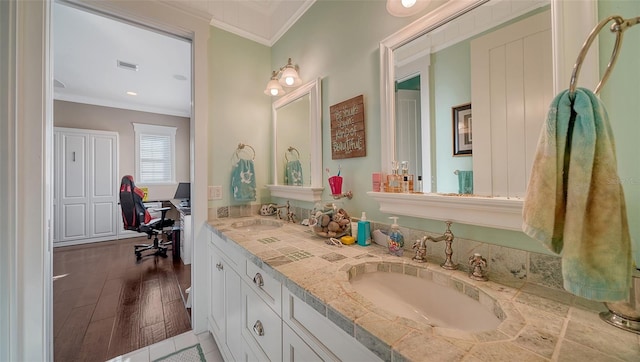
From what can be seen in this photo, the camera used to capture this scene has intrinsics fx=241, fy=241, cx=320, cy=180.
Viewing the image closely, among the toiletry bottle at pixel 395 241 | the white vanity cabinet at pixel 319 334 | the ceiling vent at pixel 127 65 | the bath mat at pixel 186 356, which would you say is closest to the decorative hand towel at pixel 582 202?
the white vanity cabinet at pixel 319 334

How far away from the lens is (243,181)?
207 centimetres

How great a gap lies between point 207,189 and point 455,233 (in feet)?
5.74

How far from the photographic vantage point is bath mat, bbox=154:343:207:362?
5.25ft

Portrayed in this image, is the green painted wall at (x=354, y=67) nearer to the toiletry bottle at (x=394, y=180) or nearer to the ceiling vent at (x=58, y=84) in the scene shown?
the toiletry bottle at (x=394, y=180)

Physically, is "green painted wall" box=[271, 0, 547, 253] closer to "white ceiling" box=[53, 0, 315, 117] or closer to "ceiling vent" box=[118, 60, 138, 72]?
"white ceiling" box=[53, 0, 315, 117]

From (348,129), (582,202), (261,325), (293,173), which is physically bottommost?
(261,325)

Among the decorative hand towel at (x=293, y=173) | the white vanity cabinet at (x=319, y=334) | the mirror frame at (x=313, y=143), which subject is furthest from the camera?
the decorative hand towel at (x=293, y=173)

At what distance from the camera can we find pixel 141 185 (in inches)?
190

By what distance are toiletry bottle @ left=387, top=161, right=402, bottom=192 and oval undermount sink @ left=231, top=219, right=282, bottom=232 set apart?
100 cm

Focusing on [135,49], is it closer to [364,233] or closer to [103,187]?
[103,187]

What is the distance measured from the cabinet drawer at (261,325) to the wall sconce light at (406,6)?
4.62 ft

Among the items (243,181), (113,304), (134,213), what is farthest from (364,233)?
(134,213)

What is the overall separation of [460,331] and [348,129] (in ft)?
3.78

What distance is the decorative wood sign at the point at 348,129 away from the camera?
141 centimetres
